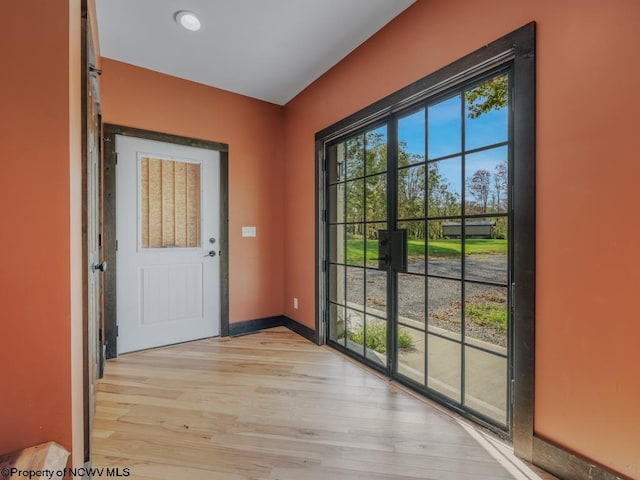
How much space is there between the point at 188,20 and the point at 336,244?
213cm

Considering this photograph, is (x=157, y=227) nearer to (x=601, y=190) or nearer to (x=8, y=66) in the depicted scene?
(x=8, y=66)

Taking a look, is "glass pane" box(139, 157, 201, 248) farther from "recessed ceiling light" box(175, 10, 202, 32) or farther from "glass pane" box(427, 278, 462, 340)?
"glass pane" box(427, 278, 462, 340)

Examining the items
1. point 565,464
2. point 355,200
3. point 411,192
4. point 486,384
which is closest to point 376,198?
point 355,200

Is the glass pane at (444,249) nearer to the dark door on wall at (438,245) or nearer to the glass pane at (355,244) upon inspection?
the dark door on wall at (438,245)

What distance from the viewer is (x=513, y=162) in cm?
164

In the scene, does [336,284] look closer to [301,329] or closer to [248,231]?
[301,329]

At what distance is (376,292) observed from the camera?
2578 millimetres

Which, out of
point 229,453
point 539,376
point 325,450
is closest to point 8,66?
point 229,453

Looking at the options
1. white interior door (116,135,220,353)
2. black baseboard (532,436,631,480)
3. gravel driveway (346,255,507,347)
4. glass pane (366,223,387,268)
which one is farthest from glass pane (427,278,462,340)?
white interior door (116,135,220,353)

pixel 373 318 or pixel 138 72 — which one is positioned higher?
pixel 138 72

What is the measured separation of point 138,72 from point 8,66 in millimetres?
2255

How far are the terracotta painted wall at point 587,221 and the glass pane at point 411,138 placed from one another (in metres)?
0.58

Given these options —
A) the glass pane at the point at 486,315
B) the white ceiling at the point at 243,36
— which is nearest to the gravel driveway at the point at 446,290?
the glass pane at the point at 486,315

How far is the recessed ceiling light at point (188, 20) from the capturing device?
2.18m
